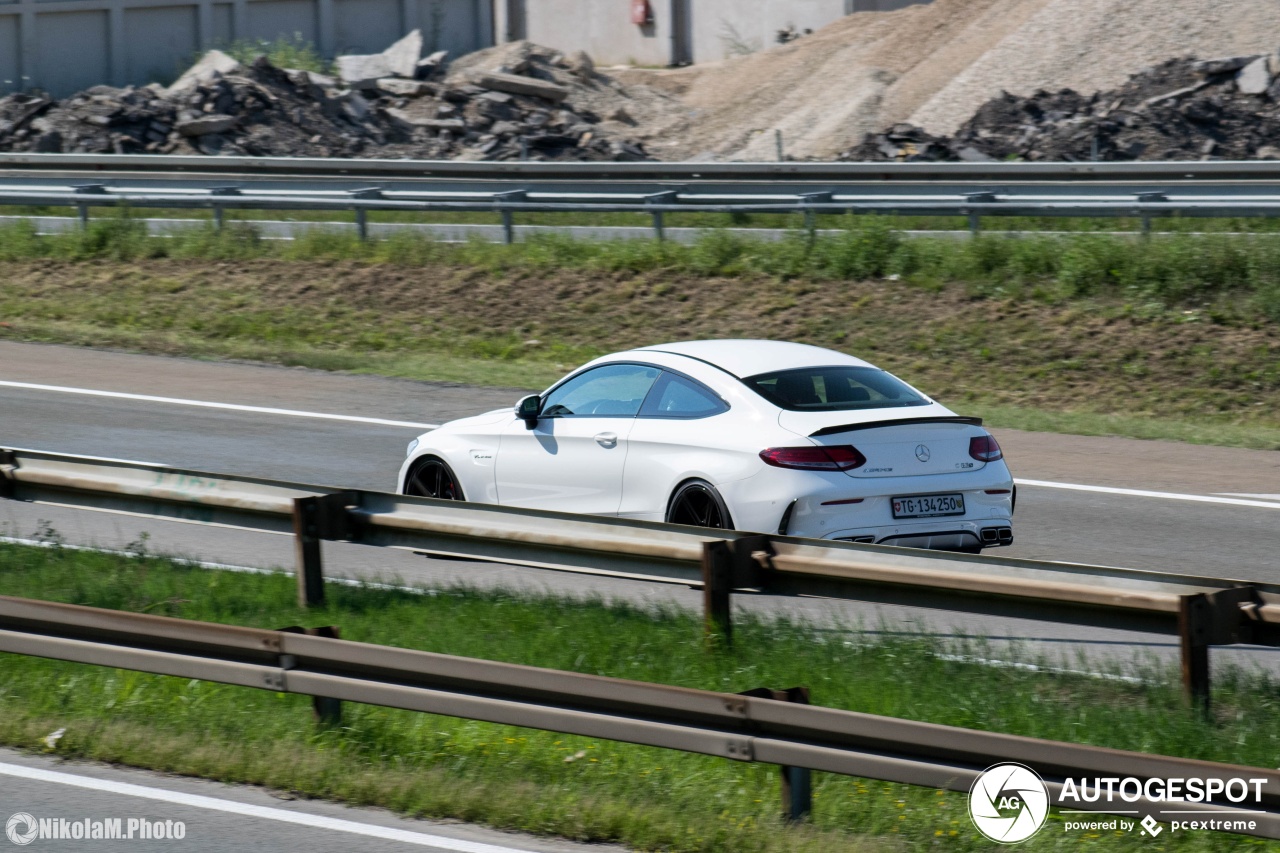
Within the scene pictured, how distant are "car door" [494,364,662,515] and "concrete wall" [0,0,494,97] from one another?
121 feet

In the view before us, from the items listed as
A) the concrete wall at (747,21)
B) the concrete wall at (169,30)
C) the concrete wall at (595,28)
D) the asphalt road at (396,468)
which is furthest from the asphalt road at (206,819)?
the concrete wall at (595,28)

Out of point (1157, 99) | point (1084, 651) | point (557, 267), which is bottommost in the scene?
point (1084, 651)

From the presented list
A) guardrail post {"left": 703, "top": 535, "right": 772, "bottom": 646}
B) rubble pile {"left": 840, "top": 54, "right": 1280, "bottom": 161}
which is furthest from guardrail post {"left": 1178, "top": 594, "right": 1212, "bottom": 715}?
rubble pile {"left": 840, "top": 54, "right": 1280, "bottom": 161}

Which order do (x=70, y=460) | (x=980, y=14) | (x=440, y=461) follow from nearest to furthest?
(x=70, y=460), (x=440, y=461), (x=980, y=14)

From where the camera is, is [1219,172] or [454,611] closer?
[454,611]

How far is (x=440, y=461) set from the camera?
11.3 meters

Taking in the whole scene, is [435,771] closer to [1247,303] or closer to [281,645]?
[281,645]

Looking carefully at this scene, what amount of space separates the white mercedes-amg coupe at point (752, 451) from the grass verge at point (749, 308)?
625 centimetres

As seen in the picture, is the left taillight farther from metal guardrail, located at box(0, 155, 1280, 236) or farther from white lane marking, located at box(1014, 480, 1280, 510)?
metal guardrail, located at box(0, 155, 1280, 236)

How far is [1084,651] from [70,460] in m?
5.60

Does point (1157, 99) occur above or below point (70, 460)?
above

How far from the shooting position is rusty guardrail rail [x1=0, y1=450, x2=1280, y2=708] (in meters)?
6.48

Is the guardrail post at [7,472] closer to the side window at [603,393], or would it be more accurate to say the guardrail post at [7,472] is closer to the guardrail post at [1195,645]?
the side window at [603,393]

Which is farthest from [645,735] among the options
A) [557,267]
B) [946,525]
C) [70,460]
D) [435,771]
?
[557,267]
